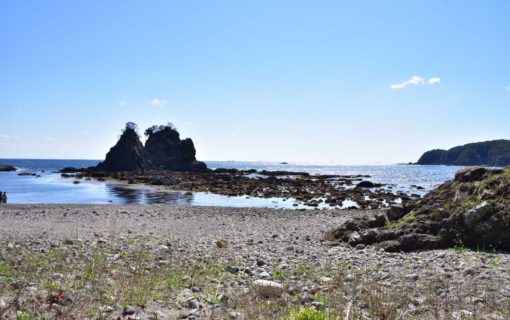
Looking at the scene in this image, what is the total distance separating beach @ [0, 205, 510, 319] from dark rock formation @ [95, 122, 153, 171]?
99495 millimetres

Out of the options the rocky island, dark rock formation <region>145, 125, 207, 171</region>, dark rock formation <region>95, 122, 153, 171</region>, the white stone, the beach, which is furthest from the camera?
dark rock formation <region>145, 125, 207, 171</region>

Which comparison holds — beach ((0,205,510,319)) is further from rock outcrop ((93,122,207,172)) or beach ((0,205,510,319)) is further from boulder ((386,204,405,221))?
rock outcrop ((93,122,207,172))

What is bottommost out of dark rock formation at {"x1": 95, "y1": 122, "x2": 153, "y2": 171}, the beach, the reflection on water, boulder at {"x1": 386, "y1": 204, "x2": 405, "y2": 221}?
the reflection on water

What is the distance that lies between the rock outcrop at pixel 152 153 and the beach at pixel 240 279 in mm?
100593

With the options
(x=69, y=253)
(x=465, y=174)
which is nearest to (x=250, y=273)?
(x=69, y=253)

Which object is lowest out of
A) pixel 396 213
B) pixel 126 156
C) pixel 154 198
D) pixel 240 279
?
pixel 154 198

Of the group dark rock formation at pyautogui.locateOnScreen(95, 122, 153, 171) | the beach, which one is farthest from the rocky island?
the beach

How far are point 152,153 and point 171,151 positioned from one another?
6663mm

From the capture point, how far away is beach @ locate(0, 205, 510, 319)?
254 inches

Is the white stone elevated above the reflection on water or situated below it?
above

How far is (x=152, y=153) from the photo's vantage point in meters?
130

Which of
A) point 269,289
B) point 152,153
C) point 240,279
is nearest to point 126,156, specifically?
point 152,153

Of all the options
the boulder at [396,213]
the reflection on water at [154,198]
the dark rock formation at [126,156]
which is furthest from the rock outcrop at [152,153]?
the boulder at [396,213]

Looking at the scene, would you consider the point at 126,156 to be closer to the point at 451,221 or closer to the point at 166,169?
the point at 166,169
